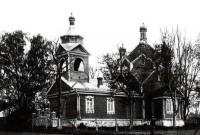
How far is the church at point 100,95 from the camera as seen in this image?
4947cm

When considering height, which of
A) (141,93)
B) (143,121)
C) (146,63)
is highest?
(146,63)

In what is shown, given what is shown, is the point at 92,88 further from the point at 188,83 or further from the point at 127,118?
the point at 188,83

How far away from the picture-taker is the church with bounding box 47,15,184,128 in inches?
1948

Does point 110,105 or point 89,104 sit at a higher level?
point 89,104

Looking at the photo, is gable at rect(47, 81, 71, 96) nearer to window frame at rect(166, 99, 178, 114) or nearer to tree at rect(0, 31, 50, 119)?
tree at rect(0, 31, 50, 119)

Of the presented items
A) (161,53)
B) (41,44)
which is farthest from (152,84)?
(41,44)

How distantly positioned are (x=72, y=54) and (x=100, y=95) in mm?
6312

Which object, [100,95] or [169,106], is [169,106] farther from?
[100,95]

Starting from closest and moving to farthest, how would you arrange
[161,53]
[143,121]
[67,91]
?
[161,53] → [67,91] → [143,121]

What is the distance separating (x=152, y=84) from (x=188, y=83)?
491 cm

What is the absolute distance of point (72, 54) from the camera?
2056 inches

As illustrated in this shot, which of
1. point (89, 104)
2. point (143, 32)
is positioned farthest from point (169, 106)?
point (143, 32)

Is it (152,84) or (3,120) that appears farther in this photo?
(152,84)

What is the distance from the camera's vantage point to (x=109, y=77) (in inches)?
1907
